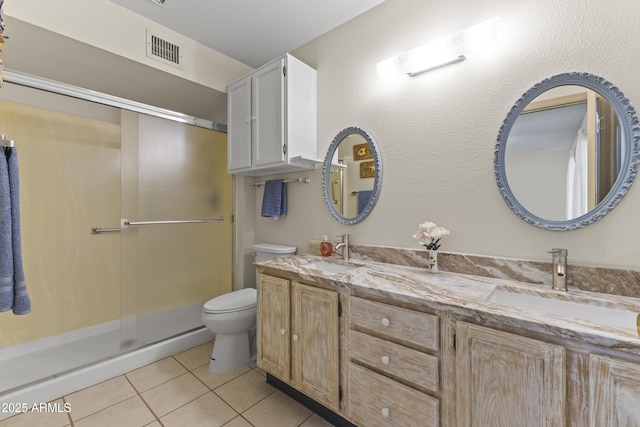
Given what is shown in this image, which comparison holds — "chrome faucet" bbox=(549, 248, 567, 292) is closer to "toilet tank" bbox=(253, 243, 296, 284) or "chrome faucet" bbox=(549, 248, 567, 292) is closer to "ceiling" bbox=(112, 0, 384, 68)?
"toilet tank" bbox=(253, 243, 296, 284)

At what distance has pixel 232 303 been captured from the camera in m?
2.03

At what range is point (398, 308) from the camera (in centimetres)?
115

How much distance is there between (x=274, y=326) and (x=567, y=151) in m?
1.71

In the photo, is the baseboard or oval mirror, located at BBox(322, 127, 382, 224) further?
oval mirror, located at BBox(322, 127, 382, 224)

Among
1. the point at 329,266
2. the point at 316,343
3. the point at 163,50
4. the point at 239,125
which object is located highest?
the point at 163,50

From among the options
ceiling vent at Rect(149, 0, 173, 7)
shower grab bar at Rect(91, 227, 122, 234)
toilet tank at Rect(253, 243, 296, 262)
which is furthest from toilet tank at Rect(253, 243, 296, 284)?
ceiling vent at Rect(149, 0, 173, 7)

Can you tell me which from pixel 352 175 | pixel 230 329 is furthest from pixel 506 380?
pixel 230 329

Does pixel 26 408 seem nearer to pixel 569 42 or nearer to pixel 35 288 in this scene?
pixel 35 288

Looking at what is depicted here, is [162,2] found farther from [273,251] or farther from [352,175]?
[273,251]

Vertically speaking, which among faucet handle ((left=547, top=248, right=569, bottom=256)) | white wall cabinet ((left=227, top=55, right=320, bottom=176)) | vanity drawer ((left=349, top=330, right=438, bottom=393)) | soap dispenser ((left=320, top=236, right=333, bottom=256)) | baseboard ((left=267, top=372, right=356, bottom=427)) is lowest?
baseboard ((left=267, top=372, right=356, bottom=427))

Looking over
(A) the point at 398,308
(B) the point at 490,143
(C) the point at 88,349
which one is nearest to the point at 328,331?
(A) the point at 398,308

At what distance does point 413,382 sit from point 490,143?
3.85 ft

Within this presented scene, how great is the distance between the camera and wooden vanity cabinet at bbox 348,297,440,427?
107 centimetres

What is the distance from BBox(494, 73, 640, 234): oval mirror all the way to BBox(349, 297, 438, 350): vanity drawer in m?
0.71
